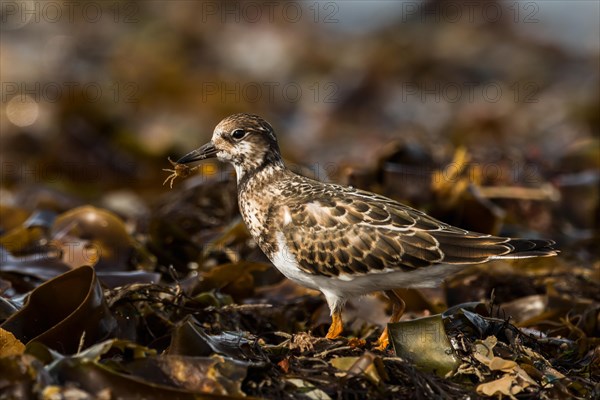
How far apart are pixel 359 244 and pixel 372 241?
0.17ft

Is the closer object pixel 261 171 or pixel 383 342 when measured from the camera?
pixel 383 342

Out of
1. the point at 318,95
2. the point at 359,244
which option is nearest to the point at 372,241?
the point at 359,244

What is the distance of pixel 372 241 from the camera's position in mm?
3238

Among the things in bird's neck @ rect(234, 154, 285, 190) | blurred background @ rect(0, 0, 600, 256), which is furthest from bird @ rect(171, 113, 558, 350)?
blurred background @ rect(0, 0, 600, 256)

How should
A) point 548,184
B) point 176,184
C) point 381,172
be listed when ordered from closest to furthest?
point 381,172, point 548,184, point 176,184

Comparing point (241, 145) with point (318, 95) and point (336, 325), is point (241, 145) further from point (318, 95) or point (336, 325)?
point (318, 95)

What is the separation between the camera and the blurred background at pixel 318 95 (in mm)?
5445

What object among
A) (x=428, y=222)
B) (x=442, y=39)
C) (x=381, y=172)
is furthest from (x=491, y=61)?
(x=428, y=222)

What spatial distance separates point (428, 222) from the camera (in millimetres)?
3346

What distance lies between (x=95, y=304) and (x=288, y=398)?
79cm

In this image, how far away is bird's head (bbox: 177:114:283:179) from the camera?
12.0 feet

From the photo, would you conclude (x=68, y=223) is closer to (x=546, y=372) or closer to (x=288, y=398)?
(x=288, y=398)

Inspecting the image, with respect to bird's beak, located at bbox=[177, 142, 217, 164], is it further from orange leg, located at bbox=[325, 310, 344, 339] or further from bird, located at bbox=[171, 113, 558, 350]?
orange leg, located at bbox=[325, 310, 344, 339]

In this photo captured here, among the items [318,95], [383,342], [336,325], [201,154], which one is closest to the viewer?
[383,342]
